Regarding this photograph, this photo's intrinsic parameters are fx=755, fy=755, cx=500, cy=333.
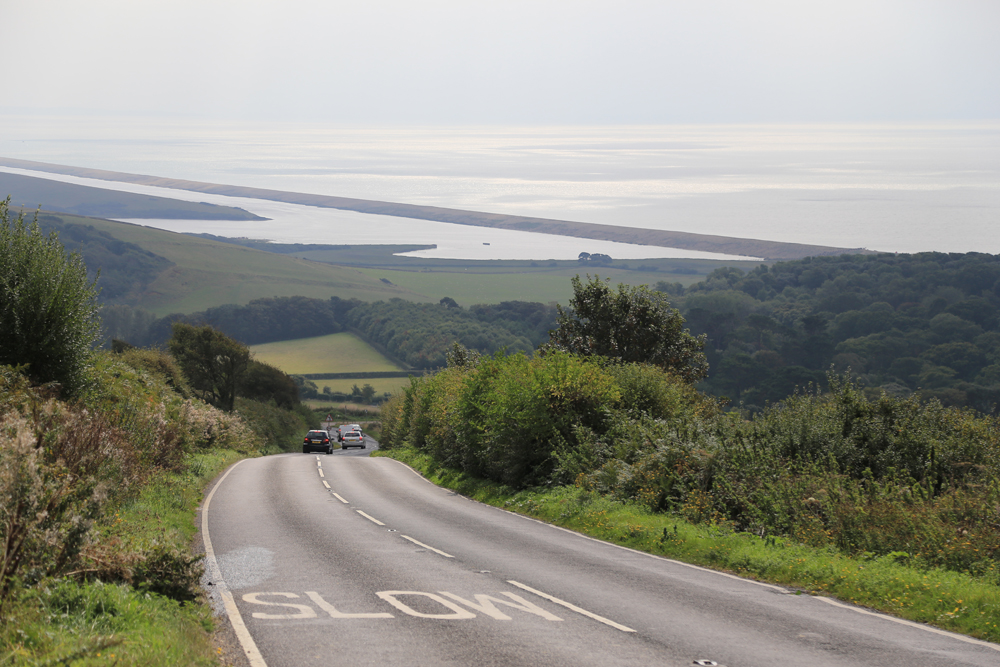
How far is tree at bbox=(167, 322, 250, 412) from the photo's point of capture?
78500 millimetres

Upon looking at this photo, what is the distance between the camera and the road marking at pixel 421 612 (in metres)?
9.50

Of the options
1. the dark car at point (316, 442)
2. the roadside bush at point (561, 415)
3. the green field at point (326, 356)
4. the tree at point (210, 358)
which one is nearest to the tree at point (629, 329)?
the roadside bush at point (561, 415)

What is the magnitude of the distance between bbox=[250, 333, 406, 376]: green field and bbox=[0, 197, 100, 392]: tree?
117589 millimetres

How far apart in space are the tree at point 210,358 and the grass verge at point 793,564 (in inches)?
2569

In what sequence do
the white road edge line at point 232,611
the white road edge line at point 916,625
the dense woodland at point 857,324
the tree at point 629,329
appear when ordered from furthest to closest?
the dense woodland at point 857,324
the tree at point 629,329
the white road edge line at point 916,625
the white road edge line at point 232,611

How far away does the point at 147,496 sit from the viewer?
1864cm

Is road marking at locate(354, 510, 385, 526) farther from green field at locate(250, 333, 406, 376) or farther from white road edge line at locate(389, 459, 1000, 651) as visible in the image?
green field at locate(250, 333, 406, 376)

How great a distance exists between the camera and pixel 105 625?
24.3 ft

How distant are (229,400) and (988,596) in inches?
3132

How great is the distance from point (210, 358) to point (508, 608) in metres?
76.7

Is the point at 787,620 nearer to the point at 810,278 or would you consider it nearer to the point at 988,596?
the point at 988,596

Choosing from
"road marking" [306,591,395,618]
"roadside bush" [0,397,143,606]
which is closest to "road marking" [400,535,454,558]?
"road marking" [306,591,395,618]

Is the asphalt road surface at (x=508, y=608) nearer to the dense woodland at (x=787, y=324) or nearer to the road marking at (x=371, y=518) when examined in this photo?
the road marking at (x=371, y=518)

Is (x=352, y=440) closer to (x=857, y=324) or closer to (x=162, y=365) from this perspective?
(x=162, y=365)
